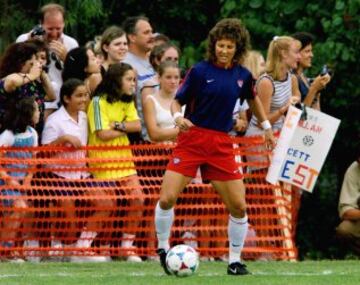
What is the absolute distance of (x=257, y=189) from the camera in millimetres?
17688

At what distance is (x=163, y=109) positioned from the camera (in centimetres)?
1742

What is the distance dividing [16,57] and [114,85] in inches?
43.4

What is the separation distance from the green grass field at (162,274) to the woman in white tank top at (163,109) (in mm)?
1618

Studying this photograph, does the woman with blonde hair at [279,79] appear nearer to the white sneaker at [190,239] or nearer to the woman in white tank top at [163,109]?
the woman in white tank top at [163,109]

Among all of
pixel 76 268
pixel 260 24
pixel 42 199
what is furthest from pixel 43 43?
pixel 260 24

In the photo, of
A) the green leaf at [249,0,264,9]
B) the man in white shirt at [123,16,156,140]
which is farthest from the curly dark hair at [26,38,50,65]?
the green leaf at [249,0,264,9]

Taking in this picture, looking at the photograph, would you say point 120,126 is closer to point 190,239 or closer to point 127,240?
point 127,240

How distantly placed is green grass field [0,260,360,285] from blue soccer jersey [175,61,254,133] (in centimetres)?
142

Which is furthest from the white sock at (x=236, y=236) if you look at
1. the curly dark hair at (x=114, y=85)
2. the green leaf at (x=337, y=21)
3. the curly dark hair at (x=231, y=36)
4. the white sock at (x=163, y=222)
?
the green leaf at (x=337, y=21)

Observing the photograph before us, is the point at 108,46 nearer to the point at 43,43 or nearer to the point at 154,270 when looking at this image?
the point at 43,43

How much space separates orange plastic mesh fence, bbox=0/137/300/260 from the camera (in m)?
16.9

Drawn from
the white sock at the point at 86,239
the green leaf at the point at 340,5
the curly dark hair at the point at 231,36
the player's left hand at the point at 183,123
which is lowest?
the white sock at the point at 86,239

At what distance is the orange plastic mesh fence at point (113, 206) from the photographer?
16.9 metres

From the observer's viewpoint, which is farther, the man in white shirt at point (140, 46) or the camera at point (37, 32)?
the man in white shirt at point (140, 46)
